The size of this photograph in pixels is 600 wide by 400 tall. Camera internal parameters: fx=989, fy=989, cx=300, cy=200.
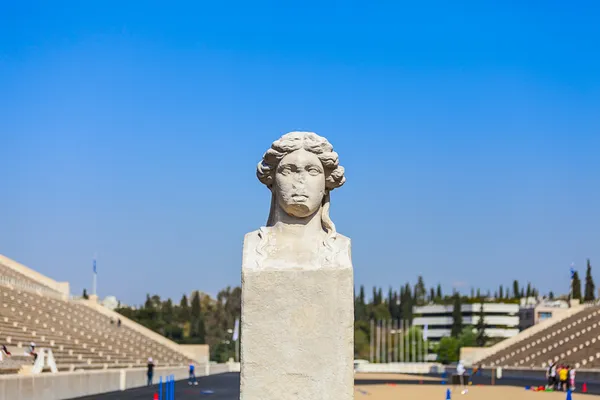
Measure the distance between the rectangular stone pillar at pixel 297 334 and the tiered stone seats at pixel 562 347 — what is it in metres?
46.3

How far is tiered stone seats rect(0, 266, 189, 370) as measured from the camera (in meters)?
36.8

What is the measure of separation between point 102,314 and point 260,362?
54630 millimetres

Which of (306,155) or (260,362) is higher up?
(306,155)

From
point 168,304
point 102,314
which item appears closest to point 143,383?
point 102,314

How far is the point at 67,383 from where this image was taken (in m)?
26.7

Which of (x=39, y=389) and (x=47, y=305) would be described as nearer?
(x=39, y=389)

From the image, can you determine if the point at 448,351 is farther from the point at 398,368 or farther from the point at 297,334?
the point at 297,334

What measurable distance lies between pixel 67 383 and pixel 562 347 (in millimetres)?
40394

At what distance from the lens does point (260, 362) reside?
7727 millimetres

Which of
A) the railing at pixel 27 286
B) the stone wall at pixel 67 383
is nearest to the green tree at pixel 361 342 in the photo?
the railing at pixel 27 286

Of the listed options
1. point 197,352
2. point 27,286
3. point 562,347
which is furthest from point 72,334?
point 562,347

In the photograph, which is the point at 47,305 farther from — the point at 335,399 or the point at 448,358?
the point at 448,358

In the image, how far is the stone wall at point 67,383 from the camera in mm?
21750

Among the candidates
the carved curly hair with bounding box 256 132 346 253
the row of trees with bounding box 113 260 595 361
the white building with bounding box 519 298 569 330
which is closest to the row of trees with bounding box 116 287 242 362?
the row of trees with bounding box 113 260 595 361
